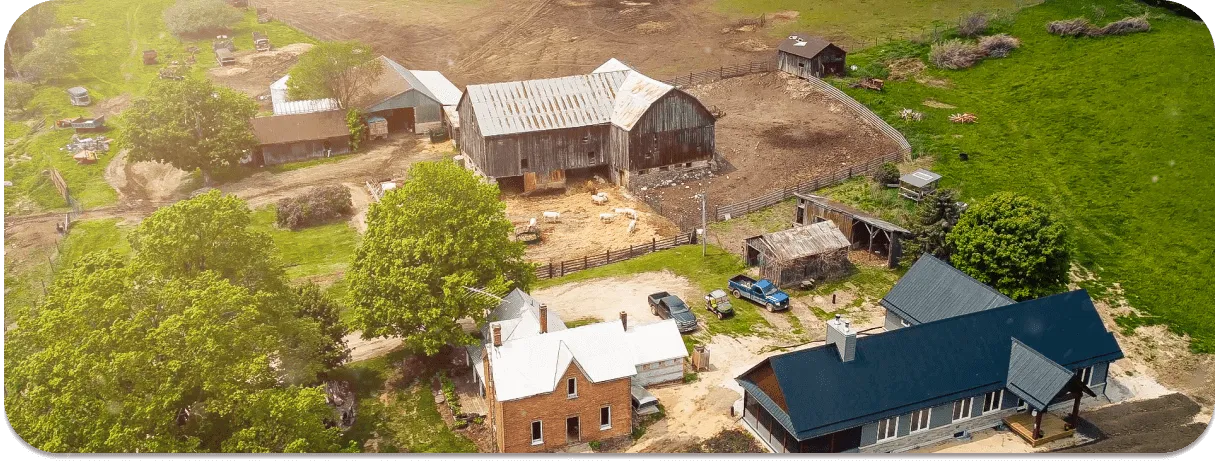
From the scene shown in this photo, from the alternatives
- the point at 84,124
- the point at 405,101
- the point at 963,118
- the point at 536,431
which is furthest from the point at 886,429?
the point at 84,124

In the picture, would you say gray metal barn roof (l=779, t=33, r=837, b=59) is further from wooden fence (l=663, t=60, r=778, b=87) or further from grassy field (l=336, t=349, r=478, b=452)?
grassy field (l=336, t=349, r=478, b=452)

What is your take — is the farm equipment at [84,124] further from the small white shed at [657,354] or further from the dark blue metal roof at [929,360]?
the dark blue metal roof at [929,360]

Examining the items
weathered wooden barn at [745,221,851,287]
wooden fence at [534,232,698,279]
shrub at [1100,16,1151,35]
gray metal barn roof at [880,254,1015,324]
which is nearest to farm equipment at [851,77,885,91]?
shrub at [1100,16,1151,35]

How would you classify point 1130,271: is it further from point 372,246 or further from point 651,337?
point 372,246

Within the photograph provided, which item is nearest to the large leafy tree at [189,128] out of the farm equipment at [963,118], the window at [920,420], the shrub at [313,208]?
the shrub at [313,208]

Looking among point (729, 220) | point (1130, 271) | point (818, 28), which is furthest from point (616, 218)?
point (818, 28)
